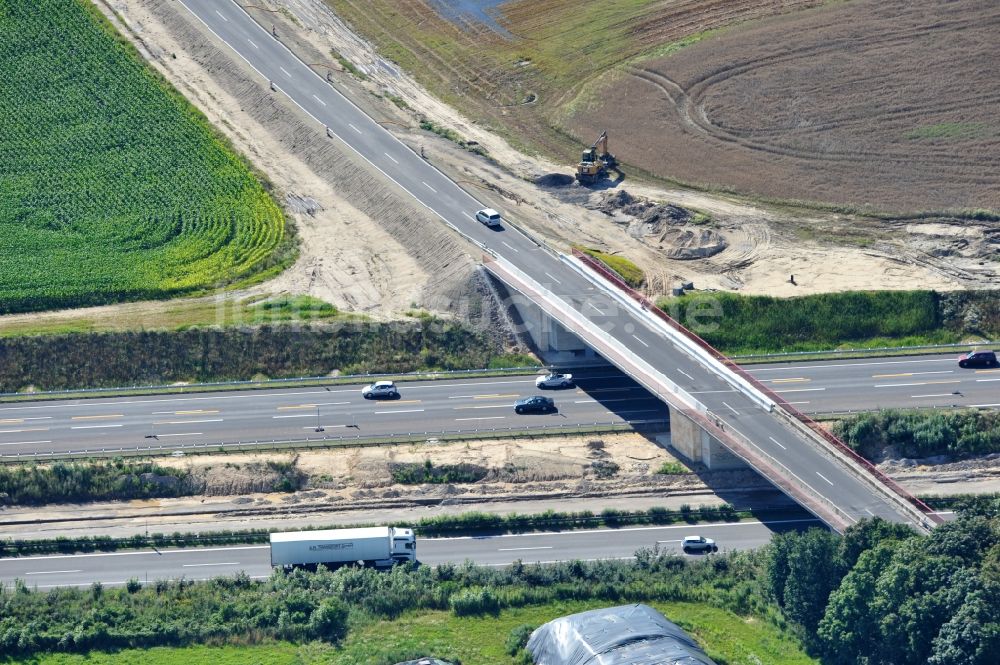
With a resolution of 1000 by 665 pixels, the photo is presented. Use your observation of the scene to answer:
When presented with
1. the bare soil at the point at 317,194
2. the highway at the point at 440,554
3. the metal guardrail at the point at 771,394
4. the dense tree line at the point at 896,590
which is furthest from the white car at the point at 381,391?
the dense tree line at the point at 896,590

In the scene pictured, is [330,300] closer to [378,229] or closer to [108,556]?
[378,229]

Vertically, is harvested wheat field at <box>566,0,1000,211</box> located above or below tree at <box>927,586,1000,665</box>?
above

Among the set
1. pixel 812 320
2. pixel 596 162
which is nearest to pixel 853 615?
pixel 812 320

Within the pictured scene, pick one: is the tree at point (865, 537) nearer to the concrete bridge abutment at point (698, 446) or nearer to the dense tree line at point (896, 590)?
the dense tree line at point (896, 590)

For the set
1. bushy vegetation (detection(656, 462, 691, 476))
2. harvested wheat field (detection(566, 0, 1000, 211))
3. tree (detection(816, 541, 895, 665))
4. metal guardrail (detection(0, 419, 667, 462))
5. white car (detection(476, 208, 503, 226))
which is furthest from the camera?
harvested wheat field (detection(566, 0, 1000, 211))

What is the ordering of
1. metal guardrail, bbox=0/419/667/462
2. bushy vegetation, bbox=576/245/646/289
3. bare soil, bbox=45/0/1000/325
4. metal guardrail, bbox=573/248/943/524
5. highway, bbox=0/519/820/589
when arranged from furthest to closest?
bare soil, bbox=45/0/1000/325 < bushy vegetation, bbox=576/245/646/289 < metal guardrail, bbox=0/419/667/462 < highway, bbox=0/519/820/589 < metal guardrail, bbox=573/248/943/524

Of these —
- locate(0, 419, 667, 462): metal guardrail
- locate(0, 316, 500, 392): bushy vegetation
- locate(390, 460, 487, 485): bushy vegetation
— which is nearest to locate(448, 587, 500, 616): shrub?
locate(390, 460, 487, 485): bushy vegetation

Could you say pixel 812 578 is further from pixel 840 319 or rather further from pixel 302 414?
pixel 302 414

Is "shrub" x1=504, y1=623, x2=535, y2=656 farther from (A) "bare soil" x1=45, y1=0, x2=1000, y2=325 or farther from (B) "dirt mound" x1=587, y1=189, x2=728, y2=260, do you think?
(B) "dirt mound" x1=587, y1=189, x2=728, y2=260
